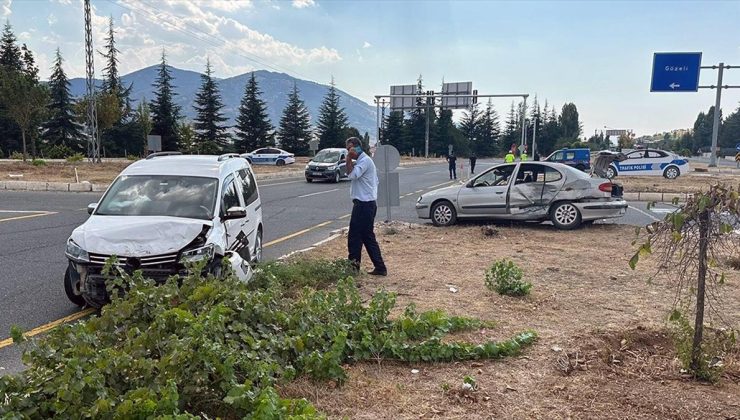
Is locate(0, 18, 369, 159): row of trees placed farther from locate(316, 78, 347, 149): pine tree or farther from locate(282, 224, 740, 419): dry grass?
locate(282, 224, 740, 419): dry grass

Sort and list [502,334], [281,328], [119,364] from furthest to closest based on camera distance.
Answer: [502,334] < [281,328] < [119,364]

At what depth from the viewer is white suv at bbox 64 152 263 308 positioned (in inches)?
213

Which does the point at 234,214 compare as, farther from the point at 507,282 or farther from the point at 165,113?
the point at 165,113

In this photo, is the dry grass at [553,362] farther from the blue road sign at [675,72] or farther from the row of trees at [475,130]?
the row of trees at [475,130]

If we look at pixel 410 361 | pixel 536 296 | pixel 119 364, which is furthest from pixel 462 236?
pixel 119 364

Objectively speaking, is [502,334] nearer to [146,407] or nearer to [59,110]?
[146,407]

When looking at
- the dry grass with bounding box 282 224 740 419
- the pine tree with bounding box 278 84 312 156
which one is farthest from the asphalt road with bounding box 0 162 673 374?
the pine tree with bounding box 278 84 312 156

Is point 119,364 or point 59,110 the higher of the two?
point 59,110

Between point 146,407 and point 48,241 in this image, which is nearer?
point 146,407

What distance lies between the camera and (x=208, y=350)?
314cm

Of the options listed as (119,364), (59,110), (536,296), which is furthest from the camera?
(59,110)

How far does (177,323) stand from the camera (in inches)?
139

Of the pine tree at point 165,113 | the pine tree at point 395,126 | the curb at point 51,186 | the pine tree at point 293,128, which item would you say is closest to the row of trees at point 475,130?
the pine tree at point 395,126

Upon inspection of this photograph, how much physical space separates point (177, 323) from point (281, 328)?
0.90 meters
